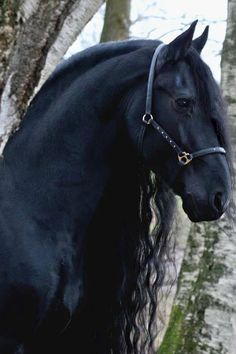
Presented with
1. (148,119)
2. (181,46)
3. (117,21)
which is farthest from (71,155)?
(117,21)

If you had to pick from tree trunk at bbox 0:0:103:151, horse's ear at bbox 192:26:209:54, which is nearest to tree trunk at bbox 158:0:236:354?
horse's ear at bbox 192:26:209:54

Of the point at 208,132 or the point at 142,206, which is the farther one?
the point at 142,206

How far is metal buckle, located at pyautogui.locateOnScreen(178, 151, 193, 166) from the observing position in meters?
4.36

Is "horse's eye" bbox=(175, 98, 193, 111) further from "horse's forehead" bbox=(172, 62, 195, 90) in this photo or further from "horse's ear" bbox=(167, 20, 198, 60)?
"horse's ear" bbox=(167, 20, 198, 60)

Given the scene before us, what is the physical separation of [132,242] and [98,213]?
0.26 metres

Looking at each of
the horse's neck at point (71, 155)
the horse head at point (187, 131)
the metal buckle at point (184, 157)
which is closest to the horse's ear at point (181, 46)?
the horse head at point (187, 131)

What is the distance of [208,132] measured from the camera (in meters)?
4.41

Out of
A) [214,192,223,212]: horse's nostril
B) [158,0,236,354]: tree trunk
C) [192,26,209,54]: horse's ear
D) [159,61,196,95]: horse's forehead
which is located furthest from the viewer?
[158,0,236,354]: tree trunk

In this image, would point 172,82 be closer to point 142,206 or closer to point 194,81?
point 194,81

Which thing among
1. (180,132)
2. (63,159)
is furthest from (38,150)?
(180,132)

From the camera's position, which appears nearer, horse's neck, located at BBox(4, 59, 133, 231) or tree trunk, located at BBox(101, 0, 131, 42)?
horse's neck, located at BBox(4, 59, 133, 231)

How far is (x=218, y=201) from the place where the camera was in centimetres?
431

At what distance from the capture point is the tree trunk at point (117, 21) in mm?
12133

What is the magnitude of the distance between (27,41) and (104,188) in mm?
1331
